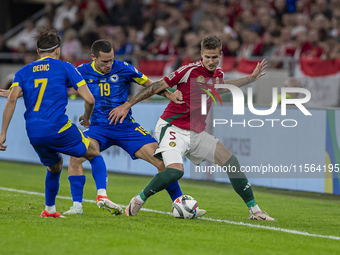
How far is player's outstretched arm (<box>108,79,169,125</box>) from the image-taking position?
6.52 m

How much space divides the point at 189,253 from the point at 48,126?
2172 millimetres

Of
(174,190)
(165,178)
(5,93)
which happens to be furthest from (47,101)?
(174,190)

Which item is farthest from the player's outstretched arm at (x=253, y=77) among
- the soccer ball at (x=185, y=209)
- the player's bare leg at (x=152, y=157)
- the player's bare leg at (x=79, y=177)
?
the player's bare leg at (x=79, y=177)

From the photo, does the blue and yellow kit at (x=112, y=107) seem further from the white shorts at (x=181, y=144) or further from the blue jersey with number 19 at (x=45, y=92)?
the blue jersey with number 19 at (x=45, y=92)

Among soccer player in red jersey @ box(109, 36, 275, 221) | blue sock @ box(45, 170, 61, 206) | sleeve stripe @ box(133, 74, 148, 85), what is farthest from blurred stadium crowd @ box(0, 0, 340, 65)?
blue sock @ box(45, 170, 61, 206)

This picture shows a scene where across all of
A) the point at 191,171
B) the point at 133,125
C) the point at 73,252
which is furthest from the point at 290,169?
the point at 73,252

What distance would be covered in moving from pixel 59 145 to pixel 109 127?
3.42ft

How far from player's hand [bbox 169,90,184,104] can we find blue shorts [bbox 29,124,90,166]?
1116 millimetres

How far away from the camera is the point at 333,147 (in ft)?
29.0

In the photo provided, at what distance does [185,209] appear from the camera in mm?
6555

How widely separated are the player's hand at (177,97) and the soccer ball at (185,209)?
118cm

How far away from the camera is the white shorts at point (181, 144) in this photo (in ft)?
21.2

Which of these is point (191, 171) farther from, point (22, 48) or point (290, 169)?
point (22, 48)

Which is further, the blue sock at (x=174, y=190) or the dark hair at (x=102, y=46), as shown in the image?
the blue sock at (x=174, y=190)
